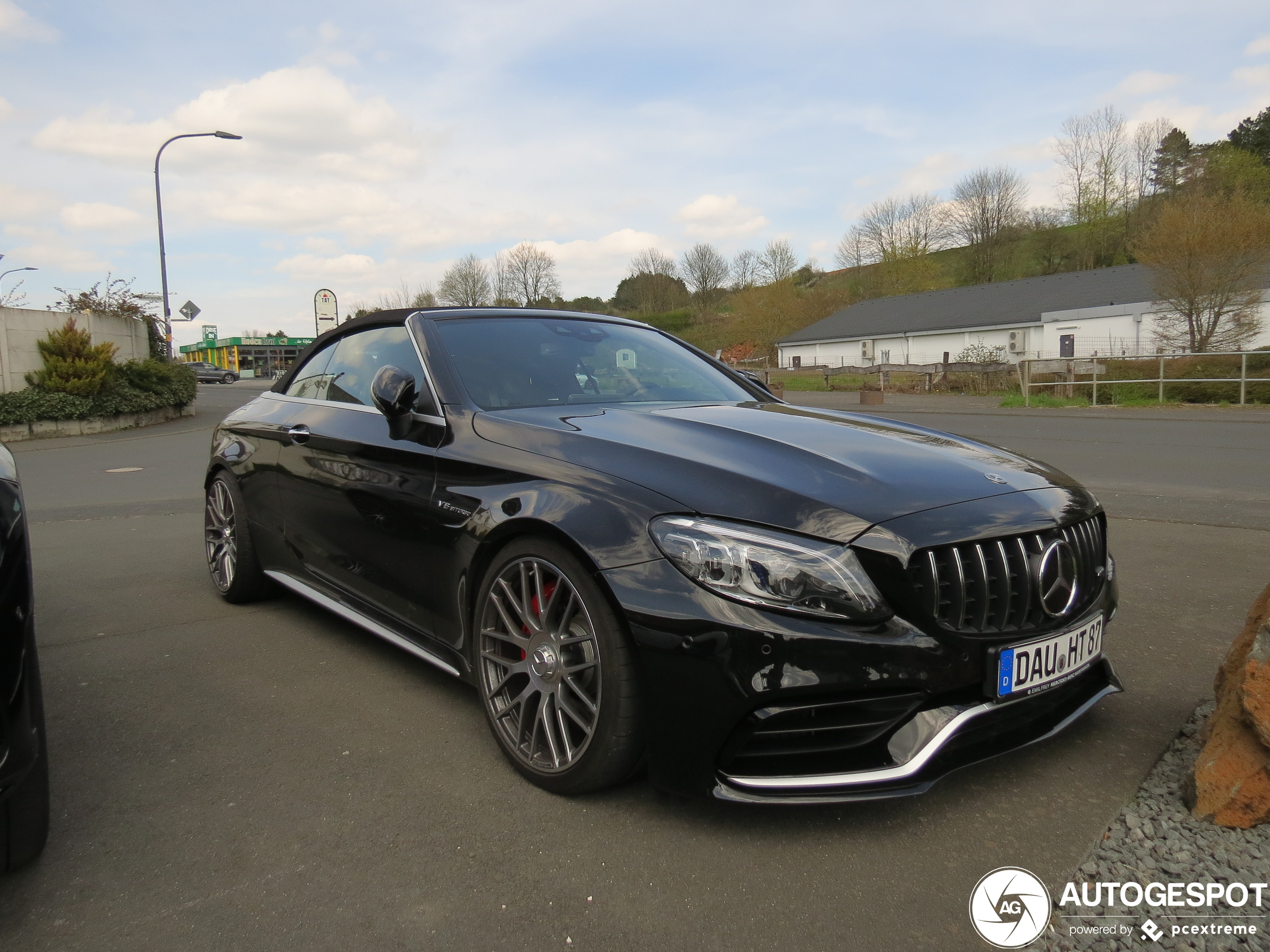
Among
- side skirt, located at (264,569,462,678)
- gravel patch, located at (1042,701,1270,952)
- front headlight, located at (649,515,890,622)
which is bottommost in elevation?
gravel patch, located at (1042,701,1270,952)

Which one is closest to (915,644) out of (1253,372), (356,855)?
(356,855)

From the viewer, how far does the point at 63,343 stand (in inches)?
776

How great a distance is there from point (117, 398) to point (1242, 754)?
22.8 metres

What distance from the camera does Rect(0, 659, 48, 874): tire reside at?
212cm

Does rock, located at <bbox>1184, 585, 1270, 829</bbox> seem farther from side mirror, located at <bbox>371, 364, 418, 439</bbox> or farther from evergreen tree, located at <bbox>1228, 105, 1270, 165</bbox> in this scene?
evergreen tree, located at <bbox>1228, 105, 1270, 165</bbox>

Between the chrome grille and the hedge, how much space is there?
825 inches

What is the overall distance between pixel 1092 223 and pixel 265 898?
231 ft

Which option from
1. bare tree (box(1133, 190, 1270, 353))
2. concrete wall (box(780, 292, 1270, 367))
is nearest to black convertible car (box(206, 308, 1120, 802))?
bare tree (box(1133, 190, 1270, 353))

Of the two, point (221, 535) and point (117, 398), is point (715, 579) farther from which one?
point (117, 398)

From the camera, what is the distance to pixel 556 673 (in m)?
2.71

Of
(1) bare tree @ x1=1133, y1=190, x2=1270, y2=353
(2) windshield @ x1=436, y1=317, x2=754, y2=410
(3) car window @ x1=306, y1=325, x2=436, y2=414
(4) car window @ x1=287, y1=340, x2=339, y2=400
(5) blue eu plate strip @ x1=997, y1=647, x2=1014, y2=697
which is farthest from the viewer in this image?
(1) bare tree @ x1=1133, y1=190, x2=1270, y2=353

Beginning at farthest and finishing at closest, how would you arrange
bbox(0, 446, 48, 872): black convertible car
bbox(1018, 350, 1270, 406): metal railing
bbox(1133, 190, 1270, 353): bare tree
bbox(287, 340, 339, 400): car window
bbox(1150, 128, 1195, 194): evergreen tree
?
bbox(1150, 128, 1195, 194): evergreen tree → bbox(1133, 190, 1270, 353): bare tree → bbox(1018, 350, 1270, 406): metal railing → bbox(287, 340, 339, 400): car window → bbox(0, 446, 48, 872): black convertible car

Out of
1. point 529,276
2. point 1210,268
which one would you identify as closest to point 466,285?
point 529,276

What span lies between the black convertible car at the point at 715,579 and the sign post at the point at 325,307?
17401 mm
